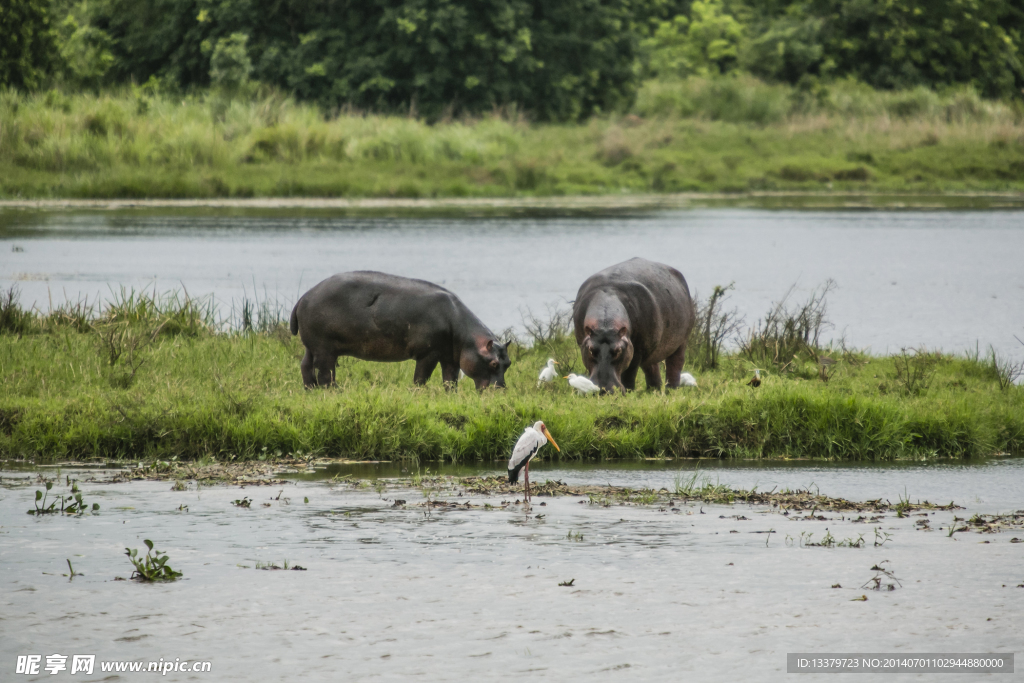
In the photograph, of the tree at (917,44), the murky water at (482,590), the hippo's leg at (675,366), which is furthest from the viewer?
the tree at (917,44)

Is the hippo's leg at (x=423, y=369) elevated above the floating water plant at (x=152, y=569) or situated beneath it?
elevated above

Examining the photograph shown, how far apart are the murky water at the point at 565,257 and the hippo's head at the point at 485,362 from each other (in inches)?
194

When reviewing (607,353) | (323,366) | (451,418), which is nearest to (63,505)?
(451,418)

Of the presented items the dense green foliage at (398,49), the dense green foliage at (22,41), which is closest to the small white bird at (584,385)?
the dense green foliage at (22,41)

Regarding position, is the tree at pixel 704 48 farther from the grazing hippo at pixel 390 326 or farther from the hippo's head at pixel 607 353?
the hippo's head at pixel 607 353

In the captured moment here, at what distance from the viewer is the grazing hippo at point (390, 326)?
10492 mm

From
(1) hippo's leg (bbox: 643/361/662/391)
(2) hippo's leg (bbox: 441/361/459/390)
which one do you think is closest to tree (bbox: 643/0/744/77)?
(1) hippo's leg (bbox: 643/361/662/391)

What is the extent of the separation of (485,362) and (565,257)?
1329 centimetres

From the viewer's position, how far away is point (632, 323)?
1046 centimetres

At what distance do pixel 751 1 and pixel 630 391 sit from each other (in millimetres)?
56115

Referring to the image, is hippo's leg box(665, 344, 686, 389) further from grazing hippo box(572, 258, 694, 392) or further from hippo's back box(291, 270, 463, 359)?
hippo's back box(291, 270, 463, 359)

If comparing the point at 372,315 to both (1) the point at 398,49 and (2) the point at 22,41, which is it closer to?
(2) the point at 22,41

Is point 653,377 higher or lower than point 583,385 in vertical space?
lower

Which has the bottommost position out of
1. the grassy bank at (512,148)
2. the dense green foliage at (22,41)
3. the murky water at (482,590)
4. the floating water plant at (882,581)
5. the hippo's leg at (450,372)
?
the murky water at (482,590)
